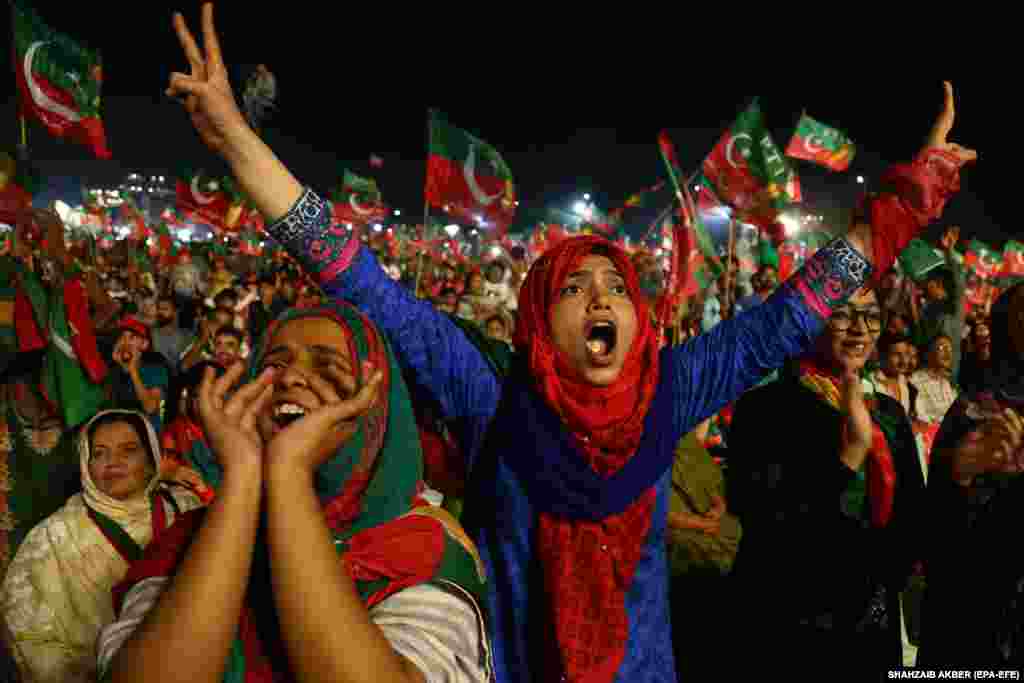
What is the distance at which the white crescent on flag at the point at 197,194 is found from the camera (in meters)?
12.6

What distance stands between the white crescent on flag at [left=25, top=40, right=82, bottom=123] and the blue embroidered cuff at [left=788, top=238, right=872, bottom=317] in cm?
547

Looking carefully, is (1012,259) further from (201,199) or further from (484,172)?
(201,199)

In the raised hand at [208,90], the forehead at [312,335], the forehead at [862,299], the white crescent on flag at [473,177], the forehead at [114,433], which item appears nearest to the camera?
the forehead at [312,335]

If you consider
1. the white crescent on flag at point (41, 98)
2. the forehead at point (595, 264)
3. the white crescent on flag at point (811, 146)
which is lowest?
the forehead at point (595, 264)

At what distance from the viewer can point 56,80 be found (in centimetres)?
531

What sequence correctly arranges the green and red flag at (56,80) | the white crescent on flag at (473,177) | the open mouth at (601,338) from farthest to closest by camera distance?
the white crescent on flag at (473,177)
the green and red flag at (56,80)
the open mouth at (601,338)

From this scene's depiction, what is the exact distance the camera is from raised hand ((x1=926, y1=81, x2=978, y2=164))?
1.97 meters

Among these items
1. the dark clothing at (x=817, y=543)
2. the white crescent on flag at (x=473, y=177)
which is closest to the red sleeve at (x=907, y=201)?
the dark clothing at (x=817, y=543)

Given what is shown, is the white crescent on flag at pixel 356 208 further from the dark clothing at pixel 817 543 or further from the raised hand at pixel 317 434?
the raised hand at pixel 317 434

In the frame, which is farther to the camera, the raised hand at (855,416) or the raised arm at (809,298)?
the raised hand at (855,416)

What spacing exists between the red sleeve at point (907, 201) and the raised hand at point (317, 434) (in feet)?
4.85

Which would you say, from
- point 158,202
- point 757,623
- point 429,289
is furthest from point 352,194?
point 158,202

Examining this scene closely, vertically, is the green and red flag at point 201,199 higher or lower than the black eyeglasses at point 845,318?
higher

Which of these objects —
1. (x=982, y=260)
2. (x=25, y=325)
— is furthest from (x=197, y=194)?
(x=982, y=260)
